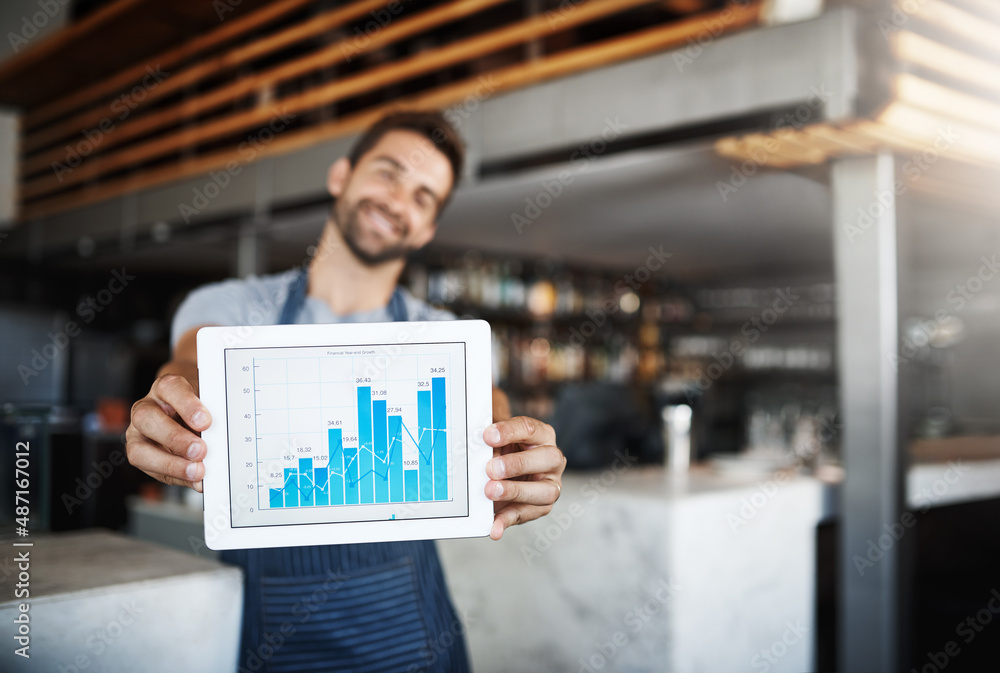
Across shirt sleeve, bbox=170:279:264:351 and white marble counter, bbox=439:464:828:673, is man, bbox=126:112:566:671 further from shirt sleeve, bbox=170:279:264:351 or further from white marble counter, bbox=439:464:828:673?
white marble counter, bbox=439:464:828:673

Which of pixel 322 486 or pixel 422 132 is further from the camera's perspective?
pixel 422 132

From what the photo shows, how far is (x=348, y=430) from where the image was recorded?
0.95 m

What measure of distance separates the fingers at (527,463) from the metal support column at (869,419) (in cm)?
149

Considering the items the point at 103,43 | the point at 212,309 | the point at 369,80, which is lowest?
the point at 212,309

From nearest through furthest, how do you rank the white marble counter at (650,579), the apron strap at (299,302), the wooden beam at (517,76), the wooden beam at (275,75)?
the apron strap at (299,302) → the white marble counter at (650,579) → the wooden beam at (517,76) → the wooden beam at (275,75)

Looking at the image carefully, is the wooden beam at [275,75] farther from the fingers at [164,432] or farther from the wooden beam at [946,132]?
the fingers at [164,432]

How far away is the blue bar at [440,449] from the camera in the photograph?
96 cm

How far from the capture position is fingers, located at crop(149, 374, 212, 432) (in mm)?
907

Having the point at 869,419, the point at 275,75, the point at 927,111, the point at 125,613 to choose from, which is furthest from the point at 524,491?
the point at 275,75

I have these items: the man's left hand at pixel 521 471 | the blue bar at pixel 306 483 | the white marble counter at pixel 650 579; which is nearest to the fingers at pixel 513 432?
the man's left hand at pixel 521 471

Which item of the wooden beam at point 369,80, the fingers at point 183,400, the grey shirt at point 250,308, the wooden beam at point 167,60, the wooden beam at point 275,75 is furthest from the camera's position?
the wooden beam at point 167,60

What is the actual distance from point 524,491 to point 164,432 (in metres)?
0.44

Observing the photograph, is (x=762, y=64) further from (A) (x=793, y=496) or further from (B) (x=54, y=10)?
(B) (x=54, y=10)

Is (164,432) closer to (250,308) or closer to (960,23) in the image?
(250,308)
